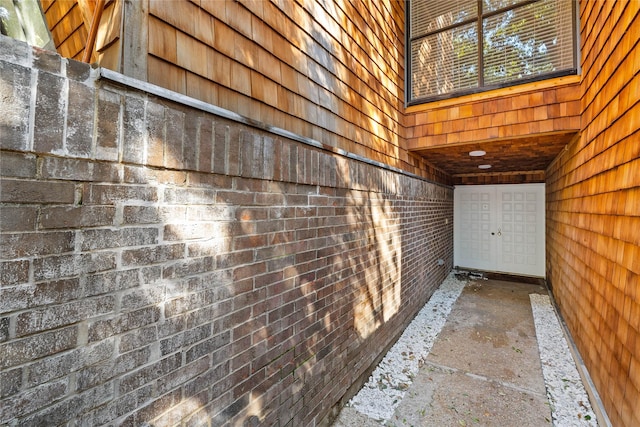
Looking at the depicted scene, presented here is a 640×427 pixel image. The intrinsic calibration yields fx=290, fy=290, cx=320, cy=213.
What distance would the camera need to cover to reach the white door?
6.63 meters

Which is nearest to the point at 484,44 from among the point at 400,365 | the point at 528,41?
the point at 528,41

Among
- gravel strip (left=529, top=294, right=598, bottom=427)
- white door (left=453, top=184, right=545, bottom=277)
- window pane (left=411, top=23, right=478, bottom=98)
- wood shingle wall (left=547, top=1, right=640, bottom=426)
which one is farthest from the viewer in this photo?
white door (left=453, top=184, right=545, bottom=277)

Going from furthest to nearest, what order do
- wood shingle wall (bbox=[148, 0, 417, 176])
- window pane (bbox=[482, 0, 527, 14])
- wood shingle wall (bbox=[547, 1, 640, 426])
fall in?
window pane (bbox=[482, 0, 527, 14]), wood shingle wall (bbox=[547, 1, 640, 426]), wood shingle wall (bbox=[148, 0, 417, 176])

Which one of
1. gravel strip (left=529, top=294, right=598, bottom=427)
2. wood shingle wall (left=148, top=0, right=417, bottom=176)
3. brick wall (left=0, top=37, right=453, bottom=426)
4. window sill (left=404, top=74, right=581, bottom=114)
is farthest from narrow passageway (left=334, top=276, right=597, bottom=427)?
window sill (left=404, top=74, right=581, bottom=114)

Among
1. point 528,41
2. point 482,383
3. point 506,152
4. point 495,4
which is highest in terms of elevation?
point 495,4

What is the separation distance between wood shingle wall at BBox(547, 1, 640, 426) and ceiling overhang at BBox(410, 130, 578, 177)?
15.3 inches

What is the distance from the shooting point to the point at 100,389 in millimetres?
1024

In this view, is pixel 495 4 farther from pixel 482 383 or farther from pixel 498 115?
pixel 482 383

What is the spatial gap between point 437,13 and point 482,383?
178 inches

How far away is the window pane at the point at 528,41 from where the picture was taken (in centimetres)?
319

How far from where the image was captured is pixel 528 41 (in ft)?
11.0

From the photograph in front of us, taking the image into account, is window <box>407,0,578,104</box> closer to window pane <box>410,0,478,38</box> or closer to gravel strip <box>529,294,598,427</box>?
window pane <box>410,0,478,38</box>

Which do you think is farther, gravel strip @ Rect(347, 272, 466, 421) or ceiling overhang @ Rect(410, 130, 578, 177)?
ceiling overhang @ Rect(410, 130, 578, 177)

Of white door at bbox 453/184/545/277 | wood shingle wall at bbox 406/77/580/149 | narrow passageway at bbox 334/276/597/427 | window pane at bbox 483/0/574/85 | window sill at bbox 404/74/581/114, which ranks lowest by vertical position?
narrow passageway at bbox 334/276/597/427
